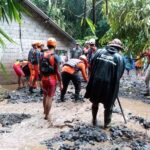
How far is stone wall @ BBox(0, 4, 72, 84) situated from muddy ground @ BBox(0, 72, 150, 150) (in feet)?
21.1

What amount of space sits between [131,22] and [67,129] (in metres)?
6.62

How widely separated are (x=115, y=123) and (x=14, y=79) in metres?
10.1

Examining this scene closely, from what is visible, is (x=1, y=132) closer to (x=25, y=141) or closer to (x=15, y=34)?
(x=25, y=141)

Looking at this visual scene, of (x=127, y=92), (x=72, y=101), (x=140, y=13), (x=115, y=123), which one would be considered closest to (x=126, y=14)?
(x=140, y=13)

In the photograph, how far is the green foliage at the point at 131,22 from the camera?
12219 millimetres

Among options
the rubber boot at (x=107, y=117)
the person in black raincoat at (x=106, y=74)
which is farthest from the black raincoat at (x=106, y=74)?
the rubber boot at (x=107, y=117)

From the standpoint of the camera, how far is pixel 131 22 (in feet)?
40.8

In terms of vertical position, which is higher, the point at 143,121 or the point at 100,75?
the point at 100,75

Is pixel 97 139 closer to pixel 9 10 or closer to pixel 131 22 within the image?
pixel 9 10

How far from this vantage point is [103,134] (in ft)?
21.1

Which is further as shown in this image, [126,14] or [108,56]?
[126,14]

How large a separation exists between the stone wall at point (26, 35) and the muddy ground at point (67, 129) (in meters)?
6.44

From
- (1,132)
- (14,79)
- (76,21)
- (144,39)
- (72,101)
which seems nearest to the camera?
(1,132)

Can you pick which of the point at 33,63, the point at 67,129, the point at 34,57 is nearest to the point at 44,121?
the point at 67,129
